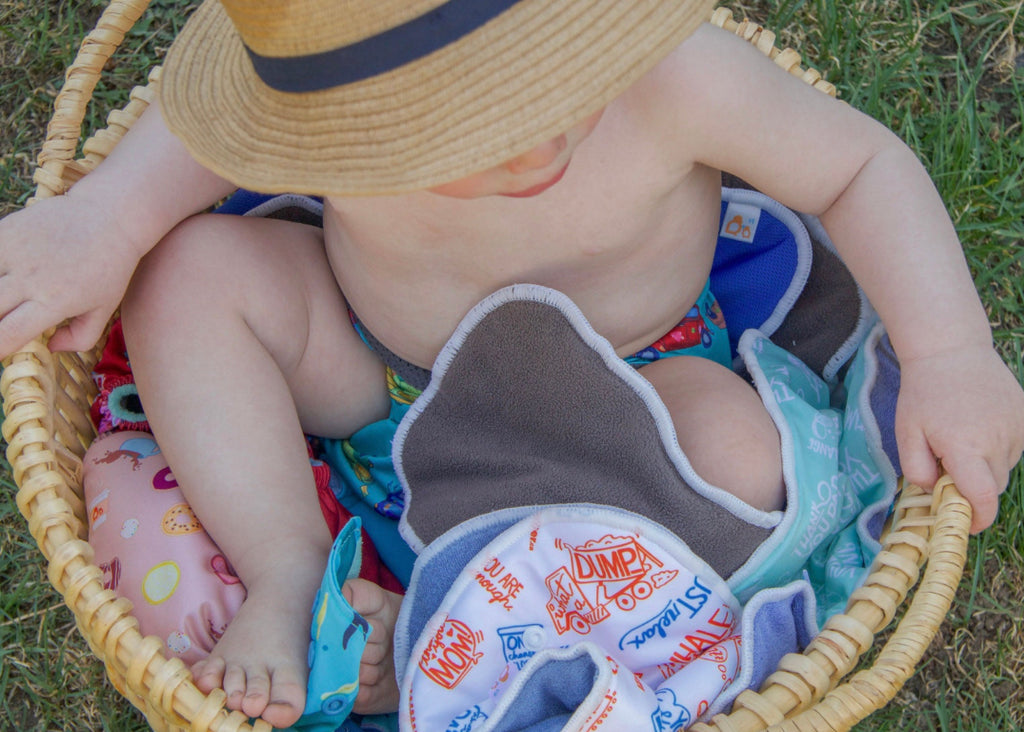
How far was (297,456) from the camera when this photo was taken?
1.11 metres

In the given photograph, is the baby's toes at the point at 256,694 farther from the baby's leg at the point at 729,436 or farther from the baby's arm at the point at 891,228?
the baby's arm at the point at 891,228

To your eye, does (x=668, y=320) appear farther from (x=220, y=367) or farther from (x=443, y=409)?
(x=220, y=367)

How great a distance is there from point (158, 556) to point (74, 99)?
0.52 metres

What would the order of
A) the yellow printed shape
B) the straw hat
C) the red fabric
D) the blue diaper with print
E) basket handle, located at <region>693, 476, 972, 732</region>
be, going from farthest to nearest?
the red fabric < the yellow printed shape < the blue diaper with print < basket handle, located at <region>693, 476, 972, 732</region> < the straw hat

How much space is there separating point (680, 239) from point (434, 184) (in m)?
Result: 0.52

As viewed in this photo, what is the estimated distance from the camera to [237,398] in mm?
1089

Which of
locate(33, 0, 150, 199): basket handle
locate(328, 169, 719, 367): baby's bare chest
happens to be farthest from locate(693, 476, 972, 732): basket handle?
locate(33, 0, 150, 199): basket handle

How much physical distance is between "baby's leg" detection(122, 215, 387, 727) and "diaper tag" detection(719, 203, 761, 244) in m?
0.56

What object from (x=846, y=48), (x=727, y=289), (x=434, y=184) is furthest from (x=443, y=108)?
(x=846, y=48)

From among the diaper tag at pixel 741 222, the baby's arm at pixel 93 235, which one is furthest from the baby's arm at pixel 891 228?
the baby's arm at pixel 93 235

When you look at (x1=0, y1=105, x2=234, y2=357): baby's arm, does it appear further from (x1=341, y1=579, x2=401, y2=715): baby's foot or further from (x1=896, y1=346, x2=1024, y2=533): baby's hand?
(x1=896, y1=346, x2=1024, y2=533): baby's hand

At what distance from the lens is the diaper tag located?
1285 mm

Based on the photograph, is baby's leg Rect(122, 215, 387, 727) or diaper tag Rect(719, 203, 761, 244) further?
diaper tag Rect(719, 203, 761, 244)

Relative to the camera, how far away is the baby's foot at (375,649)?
1.04m
